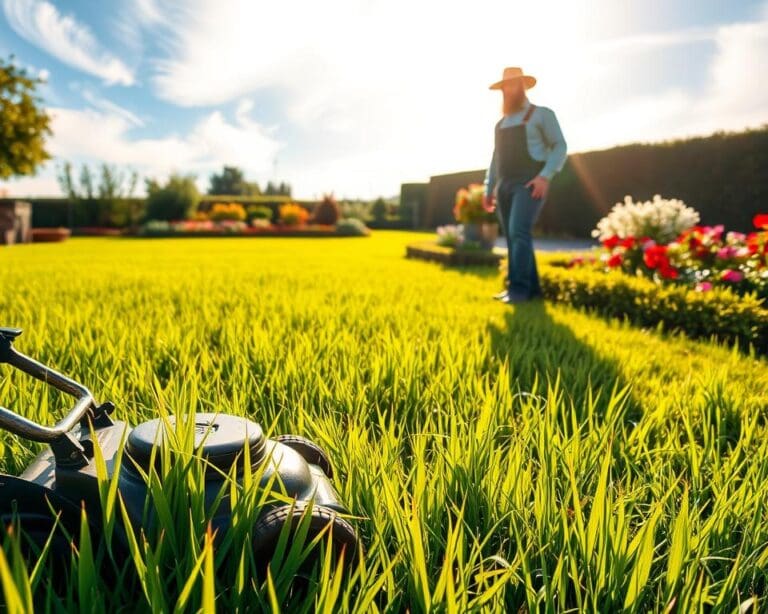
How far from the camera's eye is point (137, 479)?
1.12m

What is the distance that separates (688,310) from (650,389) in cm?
197

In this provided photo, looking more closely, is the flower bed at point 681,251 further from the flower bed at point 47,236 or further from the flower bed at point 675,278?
the flower bed at point 47,236

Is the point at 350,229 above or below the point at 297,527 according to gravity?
above

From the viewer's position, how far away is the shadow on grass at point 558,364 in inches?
90.2

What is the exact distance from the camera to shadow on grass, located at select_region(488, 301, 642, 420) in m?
2.29

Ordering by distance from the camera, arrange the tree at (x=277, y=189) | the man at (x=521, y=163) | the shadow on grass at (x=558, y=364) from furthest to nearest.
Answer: the tree at (x=277, y=189) < the man at (x=521, y=163) < the shadow on grass at (x=558, y=364)

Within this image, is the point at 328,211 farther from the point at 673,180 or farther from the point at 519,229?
the point at 519,229

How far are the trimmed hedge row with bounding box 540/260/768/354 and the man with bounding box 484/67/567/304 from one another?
40 centimetres

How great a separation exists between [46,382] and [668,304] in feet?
14.0

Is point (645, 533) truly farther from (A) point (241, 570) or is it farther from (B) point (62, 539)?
(B) point (62, 539)

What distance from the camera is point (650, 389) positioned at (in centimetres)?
256

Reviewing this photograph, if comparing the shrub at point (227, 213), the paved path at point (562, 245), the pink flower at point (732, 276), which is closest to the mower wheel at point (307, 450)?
the pink flower at point (732, 276)

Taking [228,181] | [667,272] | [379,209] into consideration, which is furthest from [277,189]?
[667,272]

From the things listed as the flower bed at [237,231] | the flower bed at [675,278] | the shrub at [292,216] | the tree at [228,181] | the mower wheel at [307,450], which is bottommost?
the mower wheel at [307,450]
